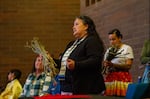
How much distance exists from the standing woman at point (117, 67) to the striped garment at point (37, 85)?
784mm

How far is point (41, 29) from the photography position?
1068cm

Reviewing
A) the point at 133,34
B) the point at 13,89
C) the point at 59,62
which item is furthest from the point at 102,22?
the point at 59,62

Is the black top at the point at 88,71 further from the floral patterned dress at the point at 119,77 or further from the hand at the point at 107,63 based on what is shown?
the hand at the point at 107,63

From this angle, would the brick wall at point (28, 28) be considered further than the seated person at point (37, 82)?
Yes

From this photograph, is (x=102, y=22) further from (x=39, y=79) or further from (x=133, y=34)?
(x=39, y=79)

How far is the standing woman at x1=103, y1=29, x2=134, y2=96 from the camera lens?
5072 millimetres

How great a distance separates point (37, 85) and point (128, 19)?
2.86 meters

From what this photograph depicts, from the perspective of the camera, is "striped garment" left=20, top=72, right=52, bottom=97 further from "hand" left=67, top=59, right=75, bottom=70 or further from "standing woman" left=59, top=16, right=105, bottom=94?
"hand" left=67, top=59, right=75, bottom=70

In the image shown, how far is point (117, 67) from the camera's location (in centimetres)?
538

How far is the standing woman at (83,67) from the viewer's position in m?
4.31

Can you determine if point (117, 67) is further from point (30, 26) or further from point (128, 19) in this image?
point (30, 26)

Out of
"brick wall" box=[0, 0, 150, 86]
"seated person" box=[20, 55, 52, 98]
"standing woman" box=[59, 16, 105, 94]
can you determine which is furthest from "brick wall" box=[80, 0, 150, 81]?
"standing woman" box=[59, 16, 105, 94]

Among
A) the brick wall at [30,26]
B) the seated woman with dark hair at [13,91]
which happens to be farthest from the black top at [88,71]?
the brick wall at [30,26]

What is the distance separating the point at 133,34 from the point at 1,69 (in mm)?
3924
